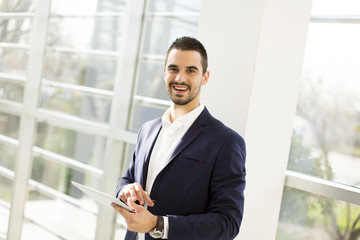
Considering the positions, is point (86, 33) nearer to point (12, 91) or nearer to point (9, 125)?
point (12, 91)

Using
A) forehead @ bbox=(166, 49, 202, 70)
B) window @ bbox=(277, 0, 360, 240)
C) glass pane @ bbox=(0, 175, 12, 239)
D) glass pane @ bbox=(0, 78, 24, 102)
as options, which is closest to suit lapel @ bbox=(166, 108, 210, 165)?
forehead @ bbox=(166, 49, 202, 70)

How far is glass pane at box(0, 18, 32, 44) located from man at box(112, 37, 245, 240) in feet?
11.1

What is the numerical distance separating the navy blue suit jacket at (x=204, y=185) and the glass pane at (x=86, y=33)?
217 cm

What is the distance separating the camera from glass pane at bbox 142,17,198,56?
3.29 metres

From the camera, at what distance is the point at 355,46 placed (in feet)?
7.98

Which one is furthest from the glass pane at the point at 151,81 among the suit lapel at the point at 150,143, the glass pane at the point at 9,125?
the glass pane at the point at 9,125

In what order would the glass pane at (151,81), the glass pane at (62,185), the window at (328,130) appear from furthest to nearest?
the glass pane at (62,185) → the glass pane at (151,81) → the window at (328,130)

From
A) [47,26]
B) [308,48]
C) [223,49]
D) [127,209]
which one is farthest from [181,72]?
[47,26]

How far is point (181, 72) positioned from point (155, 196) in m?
0.65

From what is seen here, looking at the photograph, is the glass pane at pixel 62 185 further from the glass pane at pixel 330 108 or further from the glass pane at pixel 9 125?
the glass pane at pixel 330 108

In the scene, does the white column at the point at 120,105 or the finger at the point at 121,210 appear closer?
the finger at the point at 121,210

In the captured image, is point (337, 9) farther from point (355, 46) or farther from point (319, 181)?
point (319, 181)

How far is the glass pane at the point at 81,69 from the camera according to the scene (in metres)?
3.93

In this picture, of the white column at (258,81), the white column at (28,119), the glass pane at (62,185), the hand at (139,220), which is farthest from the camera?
the white column at (28,119)
